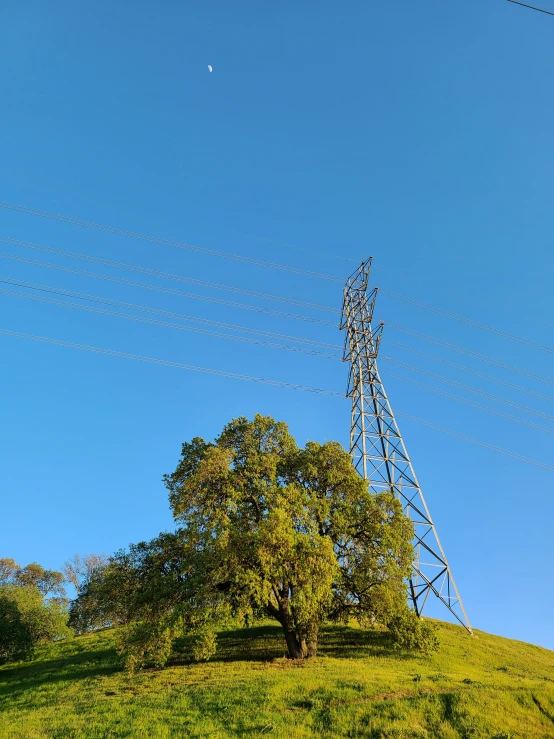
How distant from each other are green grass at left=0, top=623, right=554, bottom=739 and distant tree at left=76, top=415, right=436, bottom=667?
1.92 metres

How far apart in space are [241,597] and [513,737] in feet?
42.9

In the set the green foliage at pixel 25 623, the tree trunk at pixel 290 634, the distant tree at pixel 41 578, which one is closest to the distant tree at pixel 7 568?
the distant tree at pixel 41 578

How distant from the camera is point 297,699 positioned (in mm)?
18797

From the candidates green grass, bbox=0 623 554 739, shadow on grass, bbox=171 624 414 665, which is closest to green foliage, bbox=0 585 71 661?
green grass, bbox=0 623 554 739

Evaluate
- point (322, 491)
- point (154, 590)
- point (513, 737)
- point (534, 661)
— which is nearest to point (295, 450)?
point (322, 491)

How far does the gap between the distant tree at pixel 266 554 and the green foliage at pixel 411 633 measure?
0.22ft

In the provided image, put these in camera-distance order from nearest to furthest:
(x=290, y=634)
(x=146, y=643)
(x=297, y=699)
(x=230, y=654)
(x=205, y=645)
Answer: (x=297, y=699), (x=205, y=645), (x=146, y=643), (x=290, y=634), (x=230, y=654)

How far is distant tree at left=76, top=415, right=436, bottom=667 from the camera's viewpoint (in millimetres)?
24516

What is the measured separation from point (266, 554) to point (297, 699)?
6457mm

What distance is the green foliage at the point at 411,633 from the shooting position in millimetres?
27531

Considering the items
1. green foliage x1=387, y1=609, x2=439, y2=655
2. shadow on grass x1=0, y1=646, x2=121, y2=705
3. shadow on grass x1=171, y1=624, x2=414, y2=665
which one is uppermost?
green foliage x1=387, y1=609, x2=439, y2=655

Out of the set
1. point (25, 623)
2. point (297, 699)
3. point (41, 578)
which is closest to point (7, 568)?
point (41, 578)

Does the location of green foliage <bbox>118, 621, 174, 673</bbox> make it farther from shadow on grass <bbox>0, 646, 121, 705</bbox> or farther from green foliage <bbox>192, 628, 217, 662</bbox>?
shadow on grass <bbox>0, 646, 121, 705</bbox>

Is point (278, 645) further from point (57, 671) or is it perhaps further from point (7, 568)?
point (7, 568)
